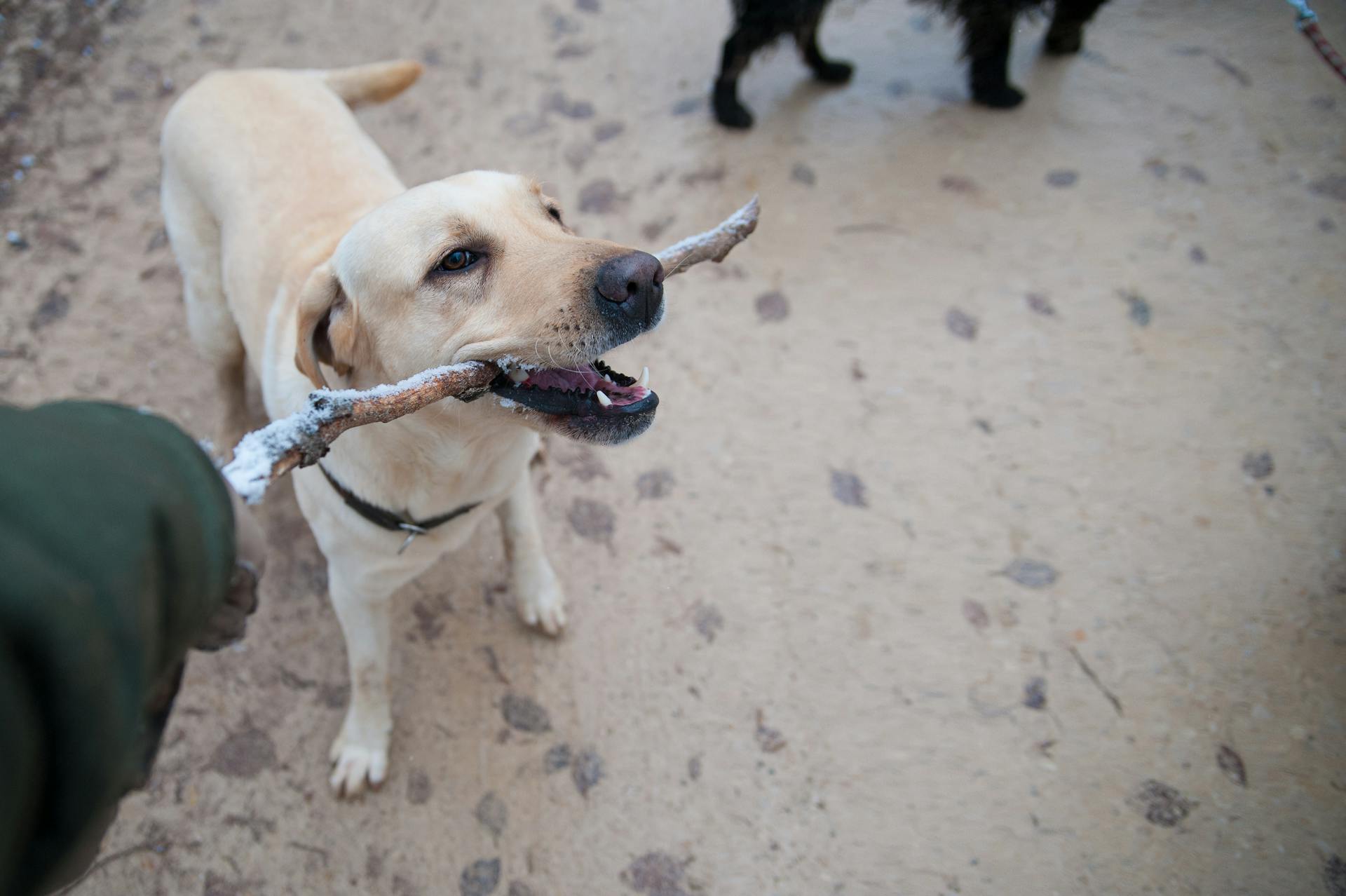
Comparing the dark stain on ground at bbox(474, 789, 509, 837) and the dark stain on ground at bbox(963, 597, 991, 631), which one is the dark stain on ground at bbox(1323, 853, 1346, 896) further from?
the dark stain on ground at bbox(474, 789, 509, 837)

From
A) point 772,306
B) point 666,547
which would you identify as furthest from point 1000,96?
point 666,547

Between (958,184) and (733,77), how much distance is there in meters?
1.22

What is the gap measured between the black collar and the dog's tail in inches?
62.9

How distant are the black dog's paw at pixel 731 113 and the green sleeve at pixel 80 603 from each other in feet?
11.4

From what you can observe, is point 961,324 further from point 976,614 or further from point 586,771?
point 586,771

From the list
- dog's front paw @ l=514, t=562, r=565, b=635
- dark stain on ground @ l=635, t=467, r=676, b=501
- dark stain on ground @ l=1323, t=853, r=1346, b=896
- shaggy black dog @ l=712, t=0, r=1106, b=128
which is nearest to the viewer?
dark stain on ground @ l=1323, t=853, r=1346, b=896

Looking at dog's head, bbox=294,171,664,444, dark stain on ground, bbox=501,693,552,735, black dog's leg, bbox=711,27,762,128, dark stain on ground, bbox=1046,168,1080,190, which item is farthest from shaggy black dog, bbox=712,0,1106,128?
dark stain on ground, bbox=501,693,552,735

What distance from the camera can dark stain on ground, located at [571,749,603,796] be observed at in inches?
88.6

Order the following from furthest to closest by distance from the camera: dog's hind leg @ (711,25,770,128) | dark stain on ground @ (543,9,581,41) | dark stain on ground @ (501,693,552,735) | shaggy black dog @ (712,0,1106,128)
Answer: dark stain on ground @ (543,9,581,41) → dog's hind leg @ (711,25,770,128) → shaggy black dog @ (712,0,1106,128) → dark stain on ground @ (501,693,552,735)

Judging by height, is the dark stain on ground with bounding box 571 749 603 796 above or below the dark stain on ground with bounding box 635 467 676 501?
below

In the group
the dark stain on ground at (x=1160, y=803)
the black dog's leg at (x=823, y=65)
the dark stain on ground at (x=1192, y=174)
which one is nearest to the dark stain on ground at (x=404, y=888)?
the dark stain on ground at (x=1160, y=803)

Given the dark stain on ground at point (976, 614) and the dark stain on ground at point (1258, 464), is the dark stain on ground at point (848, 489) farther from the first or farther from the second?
the dark stain on ground at point (1258, 464)

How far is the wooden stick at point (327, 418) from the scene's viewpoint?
110cm

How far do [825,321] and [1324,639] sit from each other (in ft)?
6.53
